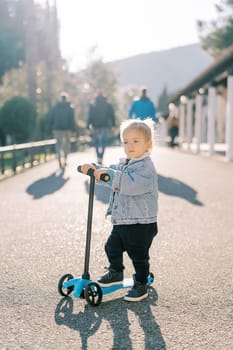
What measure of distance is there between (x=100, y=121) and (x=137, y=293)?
36.9 feet

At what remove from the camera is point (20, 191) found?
424 inches

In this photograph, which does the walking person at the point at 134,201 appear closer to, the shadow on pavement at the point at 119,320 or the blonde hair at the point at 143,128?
the blonde hair at the point at 143,128

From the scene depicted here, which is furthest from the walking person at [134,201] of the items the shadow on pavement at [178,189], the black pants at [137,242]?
the shadow on pavement at [178,189]

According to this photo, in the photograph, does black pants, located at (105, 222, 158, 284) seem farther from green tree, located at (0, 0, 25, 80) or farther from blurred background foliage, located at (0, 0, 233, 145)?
green tree, located at (0, 0, 25, 80)

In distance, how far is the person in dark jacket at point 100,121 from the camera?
49.4 feet

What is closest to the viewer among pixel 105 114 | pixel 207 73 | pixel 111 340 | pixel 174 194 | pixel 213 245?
pixel 111 340

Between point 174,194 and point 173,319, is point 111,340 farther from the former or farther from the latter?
point 174,194

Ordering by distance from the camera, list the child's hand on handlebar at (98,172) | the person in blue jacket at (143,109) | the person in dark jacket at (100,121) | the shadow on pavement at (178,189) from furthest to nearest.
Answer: the person in dark jacket at (100,121) < the person in blue jacket at (143,109) < the shadow on pavement at (178,189) < the child's hand on handlebar at (98,172)

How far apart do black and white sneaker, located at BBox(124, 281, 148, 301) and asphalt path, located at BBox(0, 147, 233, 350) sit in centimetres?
4

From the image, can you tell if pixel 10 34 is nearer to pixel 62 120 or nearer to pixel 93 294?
pixel 62 120

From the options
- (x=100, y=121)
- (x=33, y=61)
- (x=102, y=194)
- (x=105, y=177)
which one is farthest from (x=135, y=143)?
(x=33, y=61)

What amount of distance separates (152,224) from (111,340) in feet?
3.43

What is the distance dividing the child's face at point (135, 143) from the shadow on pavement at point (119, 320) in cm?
97

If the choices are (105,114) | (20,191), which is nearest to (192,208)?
(20,191)
